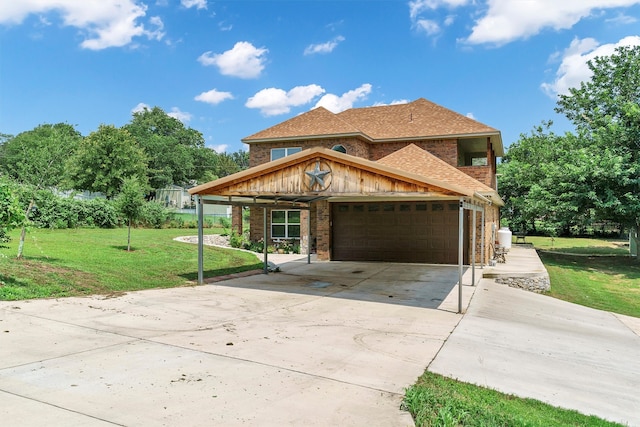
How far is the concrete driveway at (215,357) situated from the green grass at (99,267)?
2.89ft

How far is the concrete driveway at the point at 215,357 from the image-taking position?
12.6 ft

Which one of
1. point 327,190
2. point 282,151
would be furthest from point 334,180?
point 282,151

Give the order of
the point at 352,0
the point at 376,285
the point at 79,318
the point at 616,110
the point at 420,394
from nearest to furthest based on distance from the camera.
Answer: the point at 420,394 → the point at 79,318 → the point at 376,285 → the point at 352,0 → the point at 616,110

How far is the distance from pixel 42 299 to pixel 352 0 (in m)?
14.8

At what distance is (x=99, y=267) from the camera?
11.6m

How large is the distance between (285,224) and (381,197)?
612cm

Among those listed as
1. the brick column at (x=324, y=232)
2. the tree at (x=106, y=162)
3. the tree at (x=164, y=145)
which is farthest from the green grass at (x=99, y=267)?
the tree at (x=164, y=145)

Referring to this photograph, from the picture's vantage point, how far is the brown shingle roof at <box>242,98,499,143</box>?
19156 mm

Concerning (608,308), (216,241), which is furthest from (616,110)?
(216,241)

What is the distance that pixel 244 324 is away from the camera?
7.30m

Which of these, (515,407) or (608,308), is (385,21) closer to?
(608,308)

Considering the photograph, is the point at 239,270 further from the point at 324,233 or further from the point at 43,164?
the point at 43,164

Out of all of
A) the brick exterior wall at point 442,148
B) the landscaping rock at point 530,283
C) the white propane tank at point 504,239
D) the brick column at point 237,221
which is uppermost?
the brick exterior wall at point 442,148

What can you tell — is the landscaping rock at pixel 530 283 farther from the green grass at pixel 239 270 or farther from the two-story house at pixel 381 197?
the two-story house at pixel 381 197
